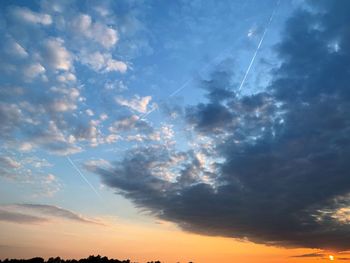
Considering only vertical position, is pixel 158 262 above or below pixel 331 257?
above

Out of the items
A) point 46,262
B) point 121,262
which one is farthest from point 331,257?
point 121,262

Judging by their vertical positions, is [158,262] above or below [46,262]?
above

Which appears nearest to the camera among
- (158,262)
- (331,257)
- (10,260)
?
(331,257)

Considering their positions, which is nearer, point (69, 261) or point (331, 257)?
point (331, 257)

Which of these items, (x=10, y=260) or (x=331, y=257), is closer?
(x=331, y=257)

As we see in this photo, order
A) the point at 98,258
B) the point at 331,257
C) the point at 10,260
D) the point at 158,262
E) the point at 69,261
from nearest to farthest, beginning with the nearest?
the point at 331,257
the point at 10,260
the point at 69,261
the point at 98,258
the point at 158,262

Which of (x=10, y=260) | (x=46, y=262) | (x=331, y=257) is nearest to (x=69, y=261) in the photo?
(x=46, y=262)

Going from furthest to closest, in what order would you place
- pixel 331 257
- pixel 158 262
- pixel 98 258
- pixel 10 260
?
1. pixel 158 262
2. pixel 98 258
3. pixel 10 260
4. pixel 331 257

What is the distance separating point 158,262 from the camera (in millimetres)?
159000

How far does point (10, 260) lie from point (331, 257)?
8764 centimetres

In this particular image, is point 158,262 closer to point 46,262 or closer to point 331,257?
point 46,262

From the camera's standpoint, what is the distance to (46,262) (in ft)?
356

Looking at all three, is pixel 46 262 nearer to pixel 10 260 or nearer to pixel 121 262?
pixel 10 260

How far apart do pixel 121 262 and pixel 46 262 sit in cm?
4209
